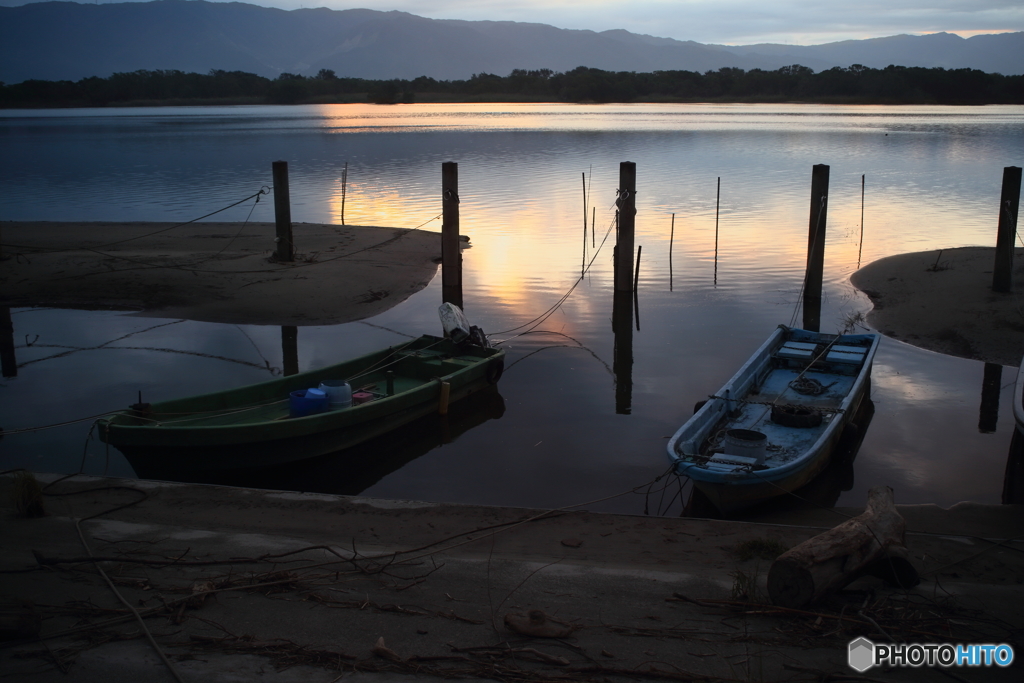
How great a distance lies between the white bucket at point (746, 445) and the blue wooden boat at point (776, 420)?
Result: 0.03 ft

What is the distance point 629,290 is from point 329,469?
9.56 metres

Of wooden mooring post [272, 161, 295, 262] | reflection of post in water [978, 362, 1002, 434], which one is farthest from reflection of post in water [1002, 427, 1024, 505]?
wooden mooring post [272, 161, 295, 262]

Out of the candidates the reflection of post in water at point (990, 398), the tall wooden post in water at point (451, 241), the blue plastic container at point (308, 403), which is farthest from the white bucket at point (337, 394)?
the reflection of post in water at point (990, 398)

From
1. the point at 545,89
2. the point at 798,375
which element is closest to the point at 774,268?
the point at 798,375

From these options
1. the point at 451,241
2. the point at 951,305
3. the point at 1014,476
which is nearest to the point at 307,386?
the point at 451,241

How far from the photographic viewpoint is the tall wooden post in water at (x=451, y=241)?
A: 17.0m

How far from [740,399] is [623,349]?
490 centimetres

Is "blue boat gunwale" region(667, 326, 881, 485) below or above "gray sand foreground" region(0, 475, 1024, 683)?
above

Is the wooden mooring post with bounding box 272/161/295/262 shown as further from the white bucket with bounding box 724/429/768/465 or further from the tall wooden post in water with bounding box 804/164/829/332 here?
the white bucket with bounding box 724/429/768/465

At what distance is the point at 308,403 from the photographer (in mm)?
9492

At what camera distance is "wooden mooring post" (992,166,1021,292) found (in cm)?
1422

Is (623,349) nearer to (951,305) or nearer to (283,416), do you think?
(951,305)

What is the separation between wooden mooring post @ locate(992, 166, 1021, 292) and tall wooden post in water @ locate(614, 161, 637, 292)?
6819mm

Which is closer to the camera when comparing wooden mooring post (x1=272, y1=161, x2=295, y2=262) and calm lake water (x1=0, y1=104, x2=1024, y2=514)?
calm lake water (x1=0, y1=104, x2=1024, y2=514)
